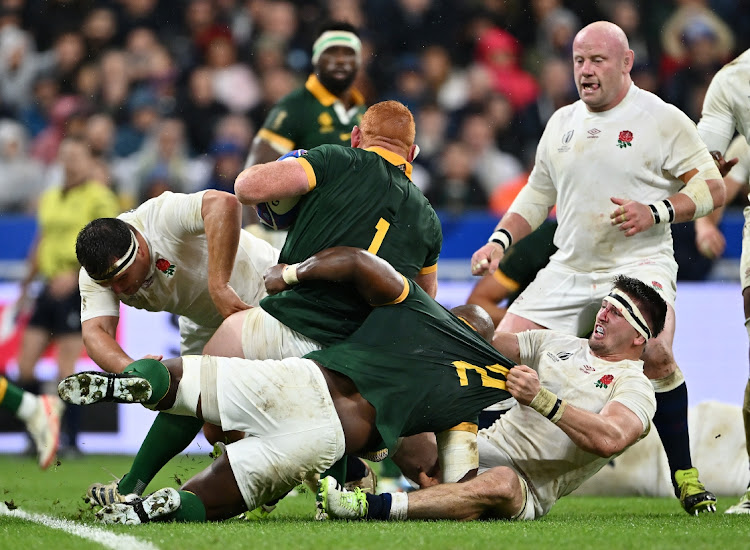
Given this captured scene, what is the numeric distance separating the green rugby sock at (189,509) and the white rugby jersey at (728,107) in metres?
3.52

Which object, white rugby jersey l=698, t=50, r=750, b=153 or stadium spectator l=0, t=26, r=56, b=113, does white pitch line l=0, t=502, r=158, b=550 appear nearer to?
white rugby jersey l=698, t=50, r=750, b=153

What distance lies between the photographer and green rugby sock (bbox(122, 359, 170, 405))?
4.51m

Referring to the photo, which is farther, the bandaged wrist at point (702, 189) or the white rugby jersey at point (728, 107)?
the white rugby jersey at point (728, 107)

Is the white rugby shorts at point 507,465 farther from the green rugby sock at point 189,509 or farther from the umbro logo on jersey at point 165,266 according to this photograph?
the umbro logo on jersey at point 165,266

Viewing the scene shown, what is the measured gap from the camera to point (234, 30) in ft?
41.9

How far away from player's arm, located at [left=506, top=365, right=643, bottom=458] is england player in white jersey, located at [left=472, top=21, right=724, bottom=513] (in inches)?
41.1

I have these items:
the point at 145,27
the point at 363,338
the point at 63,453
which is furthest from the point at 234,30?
the point at 363,338

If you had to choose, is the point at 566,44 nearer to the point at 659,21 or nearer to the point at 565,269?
the point at 659,21

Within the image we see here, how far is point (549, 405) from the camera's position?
4828 mm

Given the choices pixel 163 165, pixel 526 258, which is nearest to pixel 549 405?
pixel 526 258

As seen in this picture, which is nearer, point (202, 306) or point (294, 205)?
point (294, 205)

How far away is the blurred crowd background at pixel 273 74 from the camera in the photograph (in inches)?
450

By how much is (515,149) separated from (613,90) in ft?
17.5

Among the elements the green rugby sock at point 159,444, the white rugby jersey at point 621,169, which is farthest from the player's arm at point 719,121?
the green rugby sock at point 159,444
